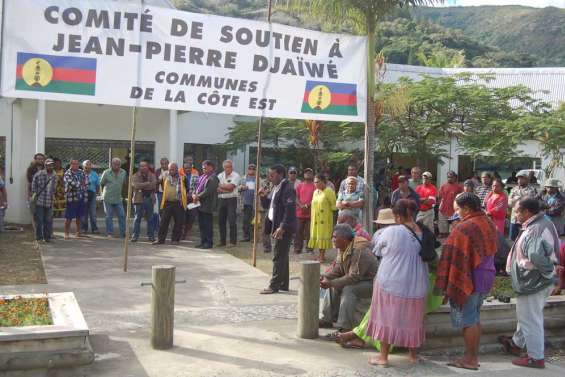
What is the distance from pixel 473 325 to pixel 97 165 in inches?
564

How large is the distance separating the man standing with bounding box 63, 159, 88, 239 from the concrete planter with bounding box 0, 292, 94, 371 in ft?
28.5

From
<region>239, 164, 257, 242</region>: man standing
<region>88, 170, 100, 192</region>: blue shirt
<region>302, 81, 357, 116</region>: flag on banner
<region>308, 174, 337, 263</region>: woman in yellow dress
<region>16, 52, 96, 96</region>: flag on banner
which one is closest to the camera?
<region>16, 52, 96, 96</region>: flag on banner

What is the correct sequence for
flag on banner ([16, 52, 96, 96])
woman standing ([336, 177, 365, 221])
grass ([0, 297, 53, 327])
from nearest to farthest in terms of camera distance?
grass ([0, 297, 53, 327]) < flag on banner ([16, 52, 96, 96]) < woman standing ([336, 177, 365, 221])

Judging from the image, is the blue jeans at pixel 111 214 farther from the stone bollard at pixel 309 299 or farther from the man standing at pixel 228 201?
the stone bollard at pixel 309 299

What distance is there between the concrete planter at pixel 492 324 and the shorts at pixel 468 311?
467 millimetres

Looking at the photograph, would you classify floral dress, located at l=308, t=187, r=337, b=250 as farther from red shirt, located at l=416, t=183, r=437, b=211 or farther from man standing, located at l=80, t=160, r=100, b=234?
man standing, located at l=80, t=160, r=100, b=234

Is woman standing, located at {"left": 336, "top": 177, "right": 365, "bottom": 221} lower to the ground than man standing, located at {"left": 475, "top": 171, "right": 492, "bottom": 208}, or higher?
lower

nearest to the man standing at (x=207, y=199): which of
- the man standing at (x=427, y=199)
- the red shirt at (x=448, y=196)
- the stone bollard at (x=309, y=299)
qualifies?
the man standing at (x=427, y=199)

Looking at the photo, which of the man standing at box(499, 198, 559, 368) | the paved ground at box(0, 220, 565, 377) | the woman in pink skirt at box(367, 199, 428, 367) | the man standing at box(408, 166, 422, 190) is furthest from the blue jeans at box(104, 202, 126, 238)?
the man standing at box(499, 198, 559, 368)

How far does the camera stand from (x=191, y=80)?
923 cm

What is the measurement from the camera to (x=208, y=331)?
7094 millimetres

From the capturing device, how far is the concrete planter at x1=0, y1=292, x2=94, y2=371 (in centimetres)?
516

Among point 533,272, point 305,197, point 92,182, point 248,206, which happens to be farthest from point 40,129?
point 533,272

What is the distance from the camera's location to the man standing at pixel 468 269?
5980 millimetres
